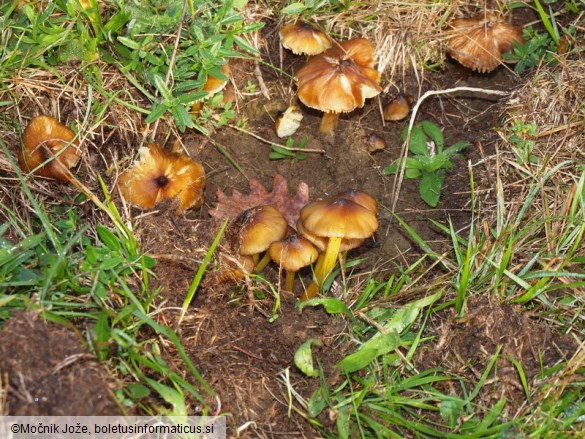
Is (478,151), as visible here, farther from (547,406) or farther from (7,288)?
(7,288)

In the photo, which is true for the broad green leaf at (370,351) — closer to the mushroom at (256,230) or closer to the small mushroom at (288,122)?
the mushroom at (256,230)

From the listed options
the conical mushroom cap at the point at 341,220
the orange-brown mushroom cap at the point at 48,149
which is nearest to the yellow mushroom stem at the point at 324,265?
the conical mushroom cap at the point at 341,220

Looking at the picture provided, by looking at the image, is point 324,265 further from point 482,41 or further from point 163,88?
point 482,41

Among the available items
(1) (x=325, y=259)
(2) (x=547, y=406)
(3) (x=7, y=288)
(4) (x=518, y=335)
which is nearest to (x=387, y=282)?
(1) (x=325, y=259)

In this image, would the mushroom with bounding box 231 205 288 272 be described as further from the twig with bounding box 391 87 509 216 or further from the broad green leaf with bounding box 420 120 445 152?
the broad green leaf with bounding box 420 120 445 152

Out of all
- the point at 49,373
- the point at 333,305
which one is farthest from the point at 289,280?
the point at 49,373

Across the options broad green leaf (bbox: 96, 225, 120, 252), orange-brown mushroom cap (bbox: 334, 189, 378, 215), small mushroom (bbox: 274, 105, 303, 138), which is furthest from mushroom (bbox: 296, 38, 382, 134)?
broad green leaf (bbox: 96, 225, 120, 252)
